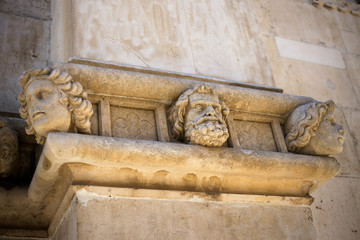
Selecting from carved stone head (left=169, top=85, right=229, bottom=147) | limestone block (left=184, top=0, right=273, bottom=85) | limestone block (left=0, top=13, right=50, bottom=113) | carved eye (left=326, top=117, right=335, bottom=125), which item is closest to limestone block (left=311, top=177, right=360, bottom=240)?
carved eye (left=326, top=117, right=335, bottom=125)

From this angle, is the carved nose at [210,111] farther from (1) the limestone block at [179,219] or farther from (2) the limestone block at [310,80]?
(2) the limestone block at [310,80]

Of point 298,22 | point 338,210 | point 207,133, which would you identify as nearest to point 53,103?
point 207,133

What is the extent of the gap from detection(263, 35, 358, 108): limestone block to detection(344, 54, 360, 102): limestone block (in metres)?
0.05

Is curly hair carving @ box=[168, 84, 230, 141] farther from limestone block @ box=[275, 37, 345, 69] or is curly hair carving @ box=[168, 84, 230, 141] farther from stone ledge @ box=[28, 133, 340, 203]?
limestone block @ box=[275, 37, 345, 69]

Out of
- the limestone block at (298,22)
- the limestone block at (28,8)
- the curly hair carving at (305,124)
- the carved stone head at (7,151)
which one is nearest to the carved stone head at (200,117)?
the curly hair carving at (305,124)

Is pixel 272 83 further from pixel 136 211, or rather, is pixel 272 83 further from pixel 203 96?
pixel 136 211

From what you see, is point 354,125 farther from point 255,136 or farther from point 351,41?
point 255,136

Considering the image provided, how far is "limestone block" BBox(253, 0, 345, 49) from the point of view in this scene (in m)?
3.23

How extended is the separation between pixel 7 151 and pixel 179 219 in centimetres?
82

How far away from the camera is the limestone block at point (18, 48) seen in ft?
7.89

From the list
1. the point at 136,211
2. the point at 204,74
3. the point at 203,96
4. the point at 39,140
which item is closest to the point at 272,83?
the point at 204,74

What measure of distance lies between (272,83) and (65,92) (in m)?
1.22

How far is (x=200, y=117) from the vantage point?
6.58ft

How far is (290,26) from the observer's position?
3.27 metres
